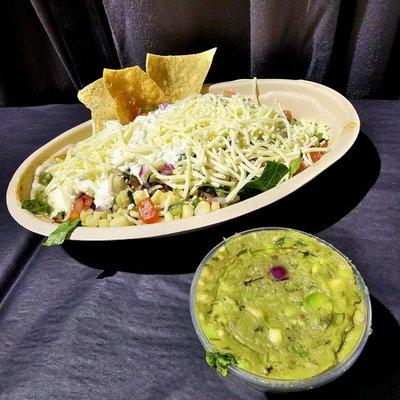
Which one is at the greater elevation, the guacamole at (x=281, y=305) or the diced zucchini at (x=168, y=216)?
the guacamole at (x=281, y=305)

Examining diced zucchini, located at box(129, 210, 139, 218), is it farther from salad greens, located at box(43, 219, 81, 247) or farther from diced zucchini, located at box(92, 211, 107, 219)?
salad greens, located at box(43, 219, 81, 247)

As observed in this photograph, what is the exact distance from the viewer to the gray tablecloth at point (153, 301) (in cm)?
111

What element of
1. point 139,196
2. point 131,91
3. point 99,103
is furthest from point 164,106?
point 139,196

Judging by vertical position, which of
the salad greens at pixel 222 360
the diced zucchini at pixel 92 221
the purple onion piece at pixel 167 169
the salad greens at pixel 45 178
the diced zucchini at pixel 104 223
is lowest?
the salad greens at pixel 45 178

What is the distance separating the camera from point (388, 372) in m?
1.05

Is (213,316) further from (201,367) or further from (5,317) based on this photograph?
(5,317)

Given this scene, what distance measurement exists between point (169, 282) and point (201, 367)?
33 cm

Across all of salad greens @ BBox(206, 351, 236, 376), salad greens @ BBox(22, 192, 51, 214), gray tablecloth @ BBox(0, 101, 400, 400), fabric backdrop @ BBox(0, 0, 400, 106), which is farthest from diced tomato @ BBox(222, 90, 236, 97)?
salad greens @ BBox(206, 351, 236, 376)

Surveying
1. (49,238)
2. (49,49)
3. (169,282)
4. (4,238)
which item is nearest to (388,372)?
(169,282)

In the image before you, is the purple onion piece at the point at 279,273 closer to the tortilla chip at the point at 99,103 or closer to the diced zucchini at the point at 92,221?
the diced zucchini at the point at 92,221

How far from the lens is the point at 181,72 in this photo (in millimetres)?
2100

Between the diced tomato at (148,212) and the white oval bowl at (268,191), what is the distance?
16 cm

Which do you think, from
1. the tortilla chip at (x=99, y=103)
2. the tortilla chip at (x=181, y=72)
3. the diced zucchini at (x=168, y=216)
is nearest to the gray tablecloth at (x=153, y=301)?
the diced zucchini at (x=168, y=216)

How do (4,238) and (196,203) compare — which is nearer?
(196,203)
